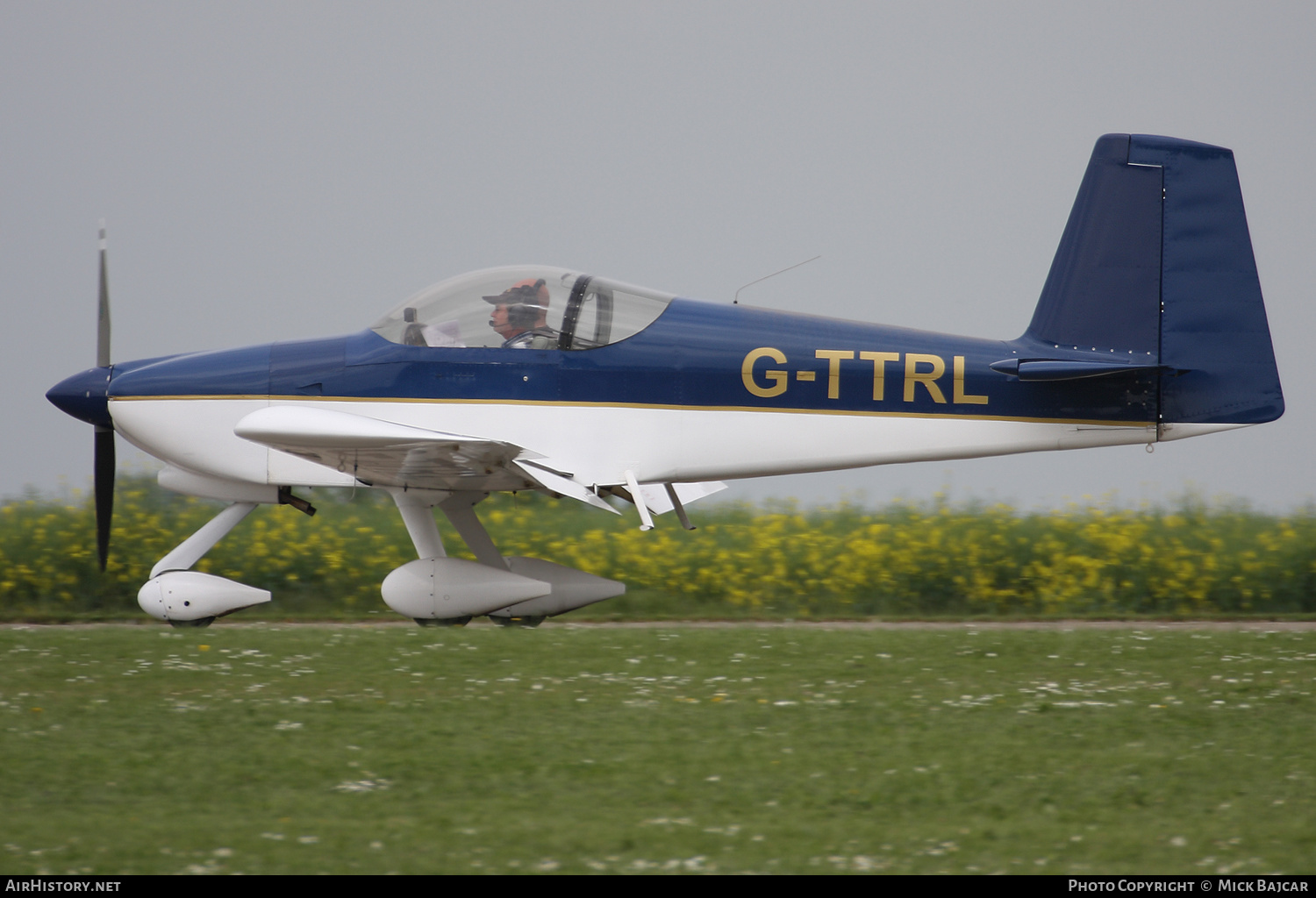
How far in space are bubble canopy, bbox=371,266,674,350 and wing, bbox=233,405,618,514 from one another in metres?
0.65

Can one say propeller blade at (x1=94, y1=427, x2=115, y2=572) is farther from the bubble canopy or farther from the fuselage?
the bubble canopy

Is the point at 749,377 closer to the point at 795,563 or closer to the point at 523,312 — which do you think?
the point at 523,312

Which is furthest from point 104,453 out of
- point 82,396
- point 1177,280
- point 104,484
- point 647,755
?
point 1177,280

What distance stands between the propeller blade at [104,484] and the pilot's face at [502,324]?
290cm

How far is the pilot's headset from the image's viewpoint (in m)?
7.62

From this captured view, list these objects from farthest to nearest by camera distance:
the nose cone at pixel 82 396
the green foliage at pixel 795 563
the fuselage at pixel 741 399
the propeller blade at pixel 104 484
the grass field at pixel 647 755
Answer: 1. the green foliage at pixel 795 563
2. the propeller blade at pixel 104 484
3. the nose cone at pixel 82 396
4. the fuselage at pixel 741 399
5. the grass field at pixel 647 755

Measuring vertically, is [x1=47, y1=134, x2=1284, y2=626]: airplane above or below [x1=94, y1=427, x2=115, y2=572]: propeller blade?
above

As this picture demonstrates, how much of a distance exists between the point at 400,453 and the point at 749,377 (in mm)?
2241

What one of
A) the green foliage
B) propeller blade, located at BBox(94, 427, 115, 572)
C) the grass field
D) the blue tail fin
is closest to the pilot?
the grass field

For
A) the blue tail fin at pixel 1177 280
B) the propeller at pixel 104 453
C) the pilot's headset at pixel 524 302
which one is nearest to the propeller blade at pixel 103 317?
the propeller at pixel 104 453

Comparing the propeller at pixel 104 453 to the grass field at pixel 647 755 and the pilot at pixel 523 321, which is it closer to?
the grass field at pixel 647 755

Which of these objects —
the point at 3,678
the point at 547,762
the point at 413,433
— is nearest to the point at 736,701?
the point at 547,762

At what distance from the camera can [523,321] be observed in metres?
7.61

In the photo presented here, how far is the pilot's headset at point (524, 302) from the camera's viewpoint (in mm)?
7617
